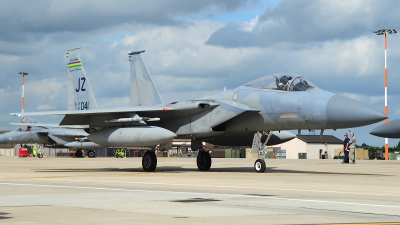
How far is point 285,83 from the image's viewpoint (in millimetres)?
18438

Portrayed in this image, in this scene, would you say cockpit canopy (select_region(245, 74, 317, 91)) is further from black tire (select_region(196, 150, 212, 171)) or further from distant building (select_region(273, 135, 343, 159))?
distant building (select_region(273, 135, 343, 159))

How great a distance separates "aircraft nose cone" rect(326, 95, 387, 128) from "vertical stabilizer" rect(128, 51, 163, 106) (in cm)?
857

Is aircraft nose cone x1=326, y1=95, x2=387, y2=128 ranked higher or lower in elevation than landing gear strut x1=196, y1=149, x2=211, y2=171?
higher

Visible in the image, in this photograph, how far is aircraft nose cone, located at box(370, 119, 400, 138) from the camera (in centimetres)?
2323

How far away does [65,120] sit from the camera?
21.8 m

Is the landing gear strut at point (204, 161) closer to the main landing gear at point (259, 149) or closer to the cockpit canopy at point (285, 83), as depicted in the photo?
the main landing gear at point (259, 149)

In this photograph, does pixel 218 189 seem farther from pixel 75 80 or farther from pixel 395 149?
pixel 395 149

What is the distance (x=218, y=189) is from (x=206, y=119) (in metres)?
7.64

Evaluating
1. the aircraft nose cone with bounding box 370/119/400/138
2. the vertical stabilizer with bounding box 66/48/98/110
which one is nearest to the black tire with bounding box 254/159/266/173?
the aircraft nose cone with bounding box 370/119/400/138

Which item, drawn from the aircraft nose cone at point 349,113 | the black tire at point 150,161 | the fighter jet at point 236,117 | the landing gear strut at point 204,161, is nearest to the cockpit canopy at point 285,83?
the fighter jet at point 236,117

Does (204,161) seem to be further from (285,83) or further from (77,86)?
(77,86)

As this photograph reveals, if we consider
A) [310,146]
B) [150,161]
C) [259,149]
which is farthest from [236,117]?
[310,146]

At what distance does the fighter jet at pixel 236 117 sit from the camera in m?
17.4

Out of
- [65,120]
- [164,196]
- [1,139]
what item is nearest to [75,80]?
[65,120]
